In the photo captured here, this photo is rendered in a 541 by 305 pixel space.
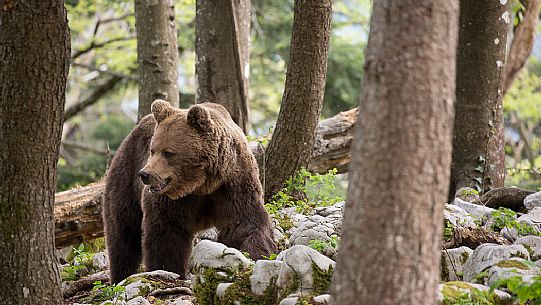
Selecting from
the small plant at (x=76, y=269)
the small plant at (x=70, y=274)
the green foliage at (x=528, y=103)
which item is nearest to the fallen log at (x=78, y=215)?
the small plant at (x=76, y=269)

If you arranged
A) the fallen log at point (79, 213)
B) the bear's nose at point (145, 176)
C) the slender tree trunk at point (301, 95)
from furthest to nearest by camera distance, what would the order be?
the fallen log at point (79, 213)
the slender tree trunk at point (301, 95)
the bear's nose at point (145, 176)

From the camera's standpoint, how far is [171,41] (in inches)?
392

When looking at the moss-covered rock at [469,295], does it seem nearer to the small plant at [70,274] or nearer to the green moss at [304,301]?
the green moss at [304,301]

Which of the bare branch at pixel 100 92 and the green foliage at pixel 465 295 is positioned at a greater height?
the bare branch at pixel 100 92

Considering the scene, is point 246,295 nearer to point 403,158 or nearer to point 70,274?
point 403,158

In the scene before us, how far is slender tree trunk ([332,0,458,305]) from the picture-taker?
3121 mm

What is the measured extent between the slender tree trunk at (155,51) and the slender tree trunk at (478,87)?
3707 mm

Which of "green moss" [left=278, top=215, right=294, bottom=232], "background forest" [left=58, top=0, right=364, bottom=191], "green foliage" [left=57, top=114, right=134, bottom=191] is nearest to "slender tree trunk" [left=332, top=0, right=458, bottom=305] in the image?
"green moss" [left=278, top=215, right=294, bottom=232]

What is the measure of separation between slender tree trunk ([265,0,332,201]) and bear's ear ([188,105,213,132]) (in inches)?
63.4

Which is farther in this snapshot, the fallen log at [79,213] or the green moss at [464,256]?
the fallen log at [79,213]

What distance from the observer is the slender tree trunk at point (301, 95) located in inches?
303

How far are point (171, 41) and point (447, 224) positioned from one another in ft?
17.2

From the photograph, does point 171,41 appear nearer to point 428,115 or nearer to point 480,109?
point 480,109

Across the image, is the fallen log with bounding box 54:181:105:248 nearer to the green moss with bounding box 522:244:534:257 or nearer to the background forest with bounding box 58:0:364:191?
the green moss with bounding box 522:244:534:257
